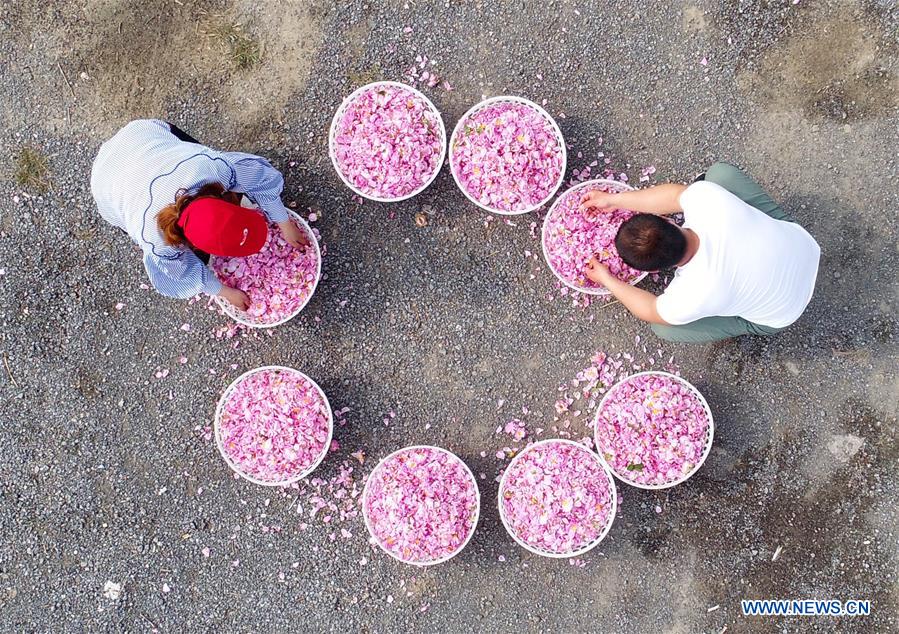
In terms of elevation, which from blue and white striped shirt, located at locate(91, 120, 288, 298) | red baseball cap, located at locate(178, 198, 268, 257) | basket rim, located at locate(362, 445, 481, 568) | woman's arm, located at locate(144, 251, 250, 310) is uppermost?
red baseball cap, located at locate(178, 198, 268, 257)

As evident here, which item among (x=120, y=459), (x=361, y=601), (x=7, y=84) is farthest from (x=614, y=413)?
(x=7, y=84)

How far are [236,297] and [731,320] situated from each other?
297 cm

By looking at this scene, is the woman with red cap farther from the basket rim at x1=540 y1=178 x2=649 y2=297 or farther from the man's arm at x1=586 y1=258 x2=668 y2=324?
the man's arm at x1=586 y1=258 x2=668 y2=324

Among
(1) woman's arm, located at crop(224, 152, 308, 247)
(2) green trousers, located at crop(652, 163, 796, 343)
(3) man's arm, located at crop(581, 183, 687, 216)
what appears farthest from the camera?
(2) green trousers, located at crop(652, 163, 796, 343)

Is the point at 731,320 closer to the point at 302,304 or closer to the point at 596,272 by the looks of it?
the point at 596,272

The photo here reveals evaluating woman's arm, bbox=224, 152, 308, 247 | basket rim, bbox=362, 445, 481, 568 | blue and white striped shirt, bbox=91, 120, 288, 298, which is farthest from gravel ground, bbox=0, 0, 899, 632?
blue and white striped shirt, bbox=91, 120, 288, 298

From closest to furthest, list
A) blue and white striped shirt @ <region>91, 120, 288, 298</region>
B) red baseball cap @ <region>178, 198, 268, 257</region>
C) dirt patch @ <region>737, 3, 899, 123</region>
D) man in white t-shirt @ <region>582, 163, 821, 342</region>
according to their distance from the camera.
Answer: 1. red baseball cap @ <region>178, 198, 268, 257</region>
2. blue and white striped shirt @ <region>91, 120, 288, 298</region>
3. man in white t-shirt @ <region>582, 163, 821, 342</region>
4. dirt patch @ <region>737, 3, 899, 123</region>

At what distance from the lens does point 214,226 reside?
2584 millimetres

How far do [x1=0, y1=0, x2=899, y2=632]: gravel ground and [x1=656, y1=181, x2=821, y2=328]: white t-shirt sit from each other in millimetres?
758

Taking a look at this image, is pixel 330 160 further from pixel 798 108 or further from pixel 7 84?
pixel 798 108

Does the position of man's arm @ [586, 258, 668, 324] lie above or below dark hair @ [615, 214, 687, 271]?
below

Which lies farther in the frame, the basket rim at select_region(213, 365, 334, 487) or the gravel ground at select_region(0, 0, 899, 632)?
the gravel ground at select_region(0, 0, 899, 632)

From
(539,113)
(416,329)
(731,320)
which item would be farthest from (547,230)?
(731,320)

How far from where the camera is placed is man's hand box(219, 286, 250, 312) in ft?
11.3
